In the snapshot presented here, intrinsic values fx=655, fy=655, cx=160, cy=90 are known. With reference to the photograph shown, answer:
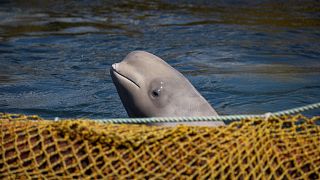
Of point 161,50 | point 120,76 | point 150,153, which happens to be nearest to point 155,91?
point 120,76

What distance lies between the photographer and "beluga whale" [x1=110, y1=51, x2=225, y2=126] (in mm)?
5582

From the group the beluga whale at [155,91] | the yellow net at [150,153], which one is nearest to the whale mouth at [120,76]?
the beluga whale at [155,91]

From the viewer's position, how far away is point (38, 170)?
3879mm

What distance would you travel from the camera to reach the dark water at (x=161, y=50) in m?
8.87

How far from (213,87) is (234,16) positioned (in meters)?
5.01

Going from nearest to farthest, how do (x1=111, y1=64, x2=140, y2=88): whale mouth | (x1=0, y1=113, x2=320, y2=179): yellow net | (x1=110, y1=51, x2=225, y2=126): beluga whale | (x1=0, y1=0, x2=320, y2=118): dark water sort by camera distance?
1. (x1=0, y1=113, x2=320, y2=179): yellow net
2. (x1=110, y1=51, x2=225, y2=126): beluga whale
3. (x1=111, y1=64, x2=140, y2=88): whale mouth
4. (x1=0, y1=0, x2=320, y2=118): dark water

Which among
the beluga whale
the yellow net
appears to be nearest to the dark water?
the beluga whale

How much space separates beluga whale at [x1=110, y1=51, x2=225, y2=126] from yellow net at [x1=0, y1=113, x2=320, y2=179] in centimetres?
155

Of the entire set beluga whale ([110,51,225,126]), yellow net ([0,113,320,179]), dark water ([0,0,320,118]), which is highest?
yellow net ([0,113,320,179])

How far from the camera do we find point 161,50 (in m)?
11.5

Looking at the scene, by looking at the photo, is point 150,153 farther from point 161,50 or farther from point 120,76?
point 161,50

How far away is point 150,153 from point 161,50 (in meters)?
7.73

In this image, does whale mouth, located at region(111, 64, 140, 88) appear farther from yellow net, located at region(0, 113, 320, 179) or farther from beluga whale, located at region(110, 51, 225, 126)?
yellow net, located at region(0, 113, 320, 179)

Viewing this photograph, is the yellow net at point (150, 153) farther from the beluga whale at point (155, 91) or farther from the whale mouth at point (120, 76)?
the whale mouth at point (120, 76)
